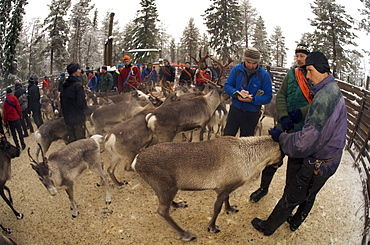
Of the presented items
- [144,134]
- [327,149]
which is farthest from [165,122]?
[327,149]

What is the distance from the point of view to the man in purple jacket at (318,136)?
2600 mm

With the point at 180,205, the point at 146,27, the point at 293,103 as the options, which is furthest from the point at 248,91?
the point at 146,27

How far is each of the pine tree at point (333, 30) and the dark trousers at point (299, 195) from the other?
23049 mm

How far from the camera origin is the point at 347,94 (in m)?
6.85

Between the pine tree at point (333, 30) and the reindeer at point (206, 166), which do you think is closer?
the reindeer at point (206, 166)

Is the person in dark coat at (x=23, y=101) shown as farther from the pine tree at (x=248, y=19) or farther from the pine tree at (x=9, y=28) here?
the pine tree at (x=248, y=19)

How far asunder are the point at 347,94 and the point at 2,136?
8.14m

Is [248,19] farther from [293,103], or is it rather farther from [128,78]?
[293,103]

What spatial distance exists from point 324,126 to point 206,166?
5.01ft

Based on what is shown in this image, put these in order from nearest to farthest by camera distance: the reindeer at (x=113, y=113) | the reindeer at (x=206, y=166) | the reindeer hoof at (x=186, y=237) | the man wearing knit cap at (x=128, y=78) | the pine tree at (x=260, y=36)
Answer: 1. the reindeer at (x=206, y=166)
2. the reindeer hoof at (x=186, y=237)
3. the reindeer at (x=113, y=113)
4. the man wearing knit cap at (x=128, y=78)
5. the pine tree at (x=260, y=36)

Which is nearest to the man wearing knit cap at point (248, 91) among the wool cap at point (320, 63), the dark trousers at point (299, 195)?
the wool cap at point (320, 63)

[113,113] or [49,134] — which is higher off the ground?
[113,113]

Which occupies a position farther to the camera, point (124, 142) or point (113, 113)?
point (113, 113)

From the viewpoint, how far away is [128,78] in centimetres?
1017
